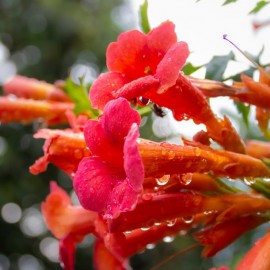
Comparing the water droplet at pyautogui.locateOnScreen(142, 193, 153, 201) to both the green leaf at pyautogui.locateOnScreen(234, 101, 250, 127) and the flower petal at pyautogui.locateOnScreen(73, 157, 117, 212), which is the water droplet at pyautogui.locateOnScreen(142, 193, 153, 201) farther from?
the green leaf at pyautogui.locateOnScreen(234, 101, 250, 127)

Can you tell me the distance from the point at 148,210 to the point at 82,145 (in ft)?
0.81

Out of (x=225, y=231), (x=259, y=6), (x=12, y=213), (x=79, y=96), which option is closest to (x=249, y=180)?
(x=225, y=231)

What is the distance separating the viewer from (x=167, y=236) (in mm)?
1674

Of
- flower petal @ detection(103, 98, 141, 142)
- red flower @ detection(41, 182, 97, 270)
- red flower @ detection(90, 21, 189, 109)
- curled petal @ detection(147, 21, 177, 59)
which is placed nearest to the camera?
flower petal @ detection(103, 98, 141, 142)

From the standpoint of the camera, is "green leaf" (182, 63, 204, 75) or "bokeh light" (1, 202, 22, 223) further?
"bokeh light" (1, 202, 22, 223)

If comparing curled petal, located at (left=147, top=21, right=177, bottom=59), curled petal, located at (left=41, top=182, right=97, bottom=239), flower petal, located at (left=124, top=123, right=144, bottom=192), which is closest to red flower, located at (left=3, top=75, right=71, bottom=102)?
curled petal, located at (left=41, top=182, right=97, bottom=239)

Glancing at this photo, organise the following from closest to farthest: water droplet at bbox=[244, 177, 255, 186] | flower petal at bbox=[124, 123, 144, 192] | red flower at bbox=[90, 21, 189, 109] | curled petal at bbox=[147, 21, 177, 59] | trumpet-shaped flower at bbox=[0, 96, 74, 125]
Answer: flower petal at bbox=[124, 123, 144, 192]
red flower at bbox=[90, 21, 189, 109]
curled petal at bbox=[147, 21, 177, 59]
water droplet at bbox=[244, 177, 255, 186]
trumpet-shaped flower at bbox=[0, 96, 74, 125]

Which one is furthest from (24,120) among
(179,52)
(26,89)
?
(179,52)

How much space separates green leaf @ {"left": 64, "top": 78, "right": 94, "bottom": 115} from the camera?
2070 mm

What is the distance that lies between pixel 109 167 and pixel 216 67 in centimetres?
65

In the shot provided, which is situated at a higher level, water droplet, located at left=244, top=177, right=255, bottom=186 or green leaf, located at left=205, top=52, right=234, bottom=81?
green leaf, located at left=205, top=52, right=234, bottom=81

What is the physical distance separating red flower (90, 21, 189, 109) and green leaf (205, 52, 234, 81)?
0.34 m

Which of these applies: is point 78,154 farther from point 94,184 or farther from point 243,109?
point 243,109

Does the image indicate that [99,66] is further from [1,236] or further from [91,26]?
[1,236]
